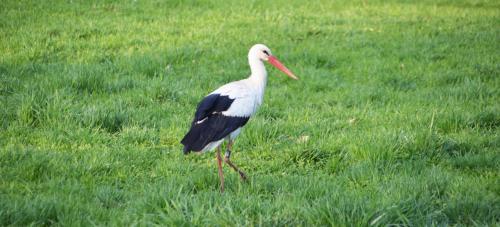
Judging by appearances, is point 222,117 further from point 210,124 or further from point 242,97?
point 242,97

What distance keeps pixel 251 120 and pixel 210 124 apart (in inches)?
57.7

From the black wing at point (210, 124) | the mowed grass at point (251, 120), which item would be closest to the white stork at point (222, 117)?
the black wing at point (210, 124)

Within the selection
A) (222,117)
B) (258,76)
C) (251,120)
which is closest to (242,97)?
(222,117)

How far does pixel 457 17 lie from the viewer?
12805 millimetres

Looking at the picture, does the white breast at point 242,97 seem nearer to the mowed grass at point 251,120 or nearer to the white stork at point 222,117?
the white stork at point 222,117

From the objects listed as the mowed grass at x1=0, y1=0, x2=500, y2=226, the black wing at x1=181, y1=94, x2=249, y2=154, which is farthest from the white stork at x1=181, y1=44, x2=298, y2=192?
the mowed grass at x1=0, y1=0, x2=500, y2=226

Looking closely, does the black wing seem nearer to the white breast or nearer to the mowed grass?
the white breast

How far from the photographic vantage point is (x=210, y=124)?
4.83m

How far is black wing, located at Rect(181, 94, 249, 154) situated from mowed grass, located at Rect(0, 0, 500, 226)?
0.90 feet

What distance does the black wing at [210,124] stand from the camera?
15.4 feet

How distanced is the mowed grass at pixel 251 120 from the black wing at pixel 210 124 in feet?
0.90

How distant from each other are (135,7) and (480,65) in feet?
22.3

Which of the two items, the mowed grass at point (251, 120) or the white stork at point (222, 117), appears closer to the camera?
the mowed grass at point (251, 120)

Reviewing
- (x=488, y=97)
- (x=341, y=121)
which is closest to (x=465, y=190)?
(x=341, y=121)
